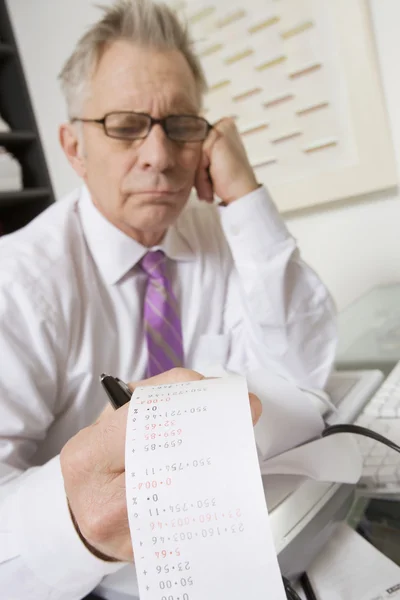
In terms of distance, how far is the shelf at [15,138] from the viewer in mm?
1765

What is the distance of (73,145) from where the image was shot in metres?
0.87

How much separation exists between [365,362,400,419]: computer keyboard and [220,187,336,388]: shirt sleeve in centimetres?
13

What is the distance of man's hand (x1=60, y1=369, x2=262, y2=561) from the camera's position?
0.35 m

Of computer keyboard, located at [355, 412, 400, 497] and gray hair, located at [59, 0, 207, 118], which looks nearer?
computer keyboard, located at [355, 412, 400, 497]

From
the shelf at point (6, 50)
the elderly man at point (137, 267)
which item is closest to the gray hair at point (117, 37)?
the elderly man at point (137, 267)

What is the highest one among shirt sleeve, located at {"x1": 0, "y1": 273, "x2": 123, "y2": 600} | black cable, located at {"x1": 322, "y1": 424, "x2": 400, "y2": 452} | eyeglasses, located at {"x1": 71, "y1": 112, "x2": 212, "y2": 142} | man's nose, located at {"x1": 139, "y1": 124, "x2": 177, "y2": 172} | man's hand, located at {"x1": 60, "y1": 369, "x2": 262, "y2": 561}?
eyeglasses, located at {"x1": 71, "y1": 112, "x2": 212, "y2": 142}

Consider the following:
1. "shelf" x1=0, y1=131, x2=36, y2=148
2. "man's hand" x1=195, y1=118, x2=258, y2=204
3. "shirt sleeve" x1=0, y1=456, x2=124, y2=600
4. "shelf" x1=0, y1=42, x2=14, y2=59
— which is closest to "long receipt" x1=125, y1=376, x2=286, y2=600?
"shirt sleeve" x1=0, y1=456, x2=124, y2=600

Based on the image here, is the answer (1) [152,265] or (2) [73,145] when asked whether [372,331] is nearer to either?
(1) [152,265]

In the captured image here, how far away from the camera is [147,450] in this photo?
31cm

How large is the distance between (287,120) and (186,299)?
22.5 inches

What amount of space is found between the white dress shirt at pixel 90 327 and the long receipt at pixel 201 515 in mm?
150

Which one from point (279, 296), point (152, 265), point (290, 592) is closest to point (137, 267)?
point (152, 265)

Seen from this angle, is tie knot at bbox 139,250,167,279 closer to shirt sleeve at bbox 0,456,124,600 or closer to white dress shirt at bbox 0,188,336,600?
white dress shirt at bbox 0,188,336,600

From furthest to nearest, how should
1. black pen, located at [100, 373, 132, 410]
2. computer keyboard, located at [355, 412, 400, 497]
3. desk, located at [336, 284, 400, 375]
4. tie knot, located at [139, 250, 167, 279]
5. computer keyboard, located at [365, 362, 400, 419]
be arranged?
1. desk, located at [336, 284, 400, 375]
2. tie knot, located at [139, 250, 167, 279]
3. computer keyboard, located at [365, 362, 400, 419]
4. computer keyboard, located at [355, 412, 400, 497]
5. black pen, located at [100, 373, 132, 410]
